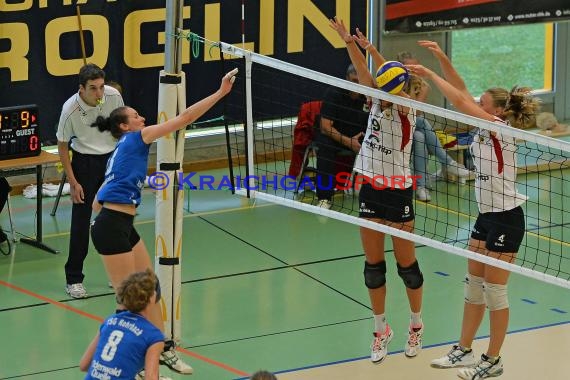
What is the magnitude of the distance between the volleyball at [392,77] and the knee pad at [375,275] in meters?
1.38

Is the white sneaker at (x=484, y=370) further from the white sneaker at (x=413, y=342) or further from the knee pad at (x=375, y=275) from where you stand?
→ the knee pad at (x=375, y=275)

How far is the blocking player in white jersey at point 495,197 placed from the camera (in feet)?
25.3

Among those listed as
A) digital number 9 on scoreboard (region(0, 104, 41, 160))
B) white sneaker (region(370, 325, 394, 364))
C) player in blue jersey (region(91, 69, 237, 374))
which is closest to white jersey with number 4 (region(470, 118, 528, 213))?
white sneaker (region(370, 325, 394, 364))

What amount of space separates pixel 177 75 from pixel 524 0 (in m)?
7.55

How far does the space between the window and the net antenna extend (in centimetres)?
971

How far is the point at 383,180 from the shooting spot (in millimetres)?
8086

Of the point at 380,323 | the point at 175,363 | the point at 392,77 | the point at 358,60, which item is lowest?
the point at 175,363

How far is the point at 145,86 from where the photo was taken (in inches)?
565

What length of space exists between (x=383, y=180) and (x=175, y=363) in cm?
223

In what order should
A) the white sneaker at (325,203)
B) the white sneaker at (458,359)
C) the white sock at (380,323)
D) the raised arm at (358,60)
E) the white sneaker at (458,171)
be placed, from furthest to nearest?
the white sneaker at (458,171)
the white sneaker at (325,203)
the white sock at (380,323)
the white sneaker at (458,359)
the raised arm at (358,60)

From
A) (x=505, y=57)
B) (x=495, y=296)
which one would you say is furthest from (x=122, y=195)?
(x=505, y=57)

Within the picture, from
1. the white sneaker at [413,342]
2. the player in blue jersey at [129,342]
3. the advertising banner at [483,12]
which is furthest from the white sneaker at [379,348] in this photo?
the advertising banner at [483,12]

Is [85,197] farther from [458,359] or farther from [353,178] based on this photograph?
[353,178]

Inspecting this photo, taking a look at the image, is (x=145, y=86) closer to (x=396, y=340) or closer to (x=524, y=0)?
(x=524, y=0)
